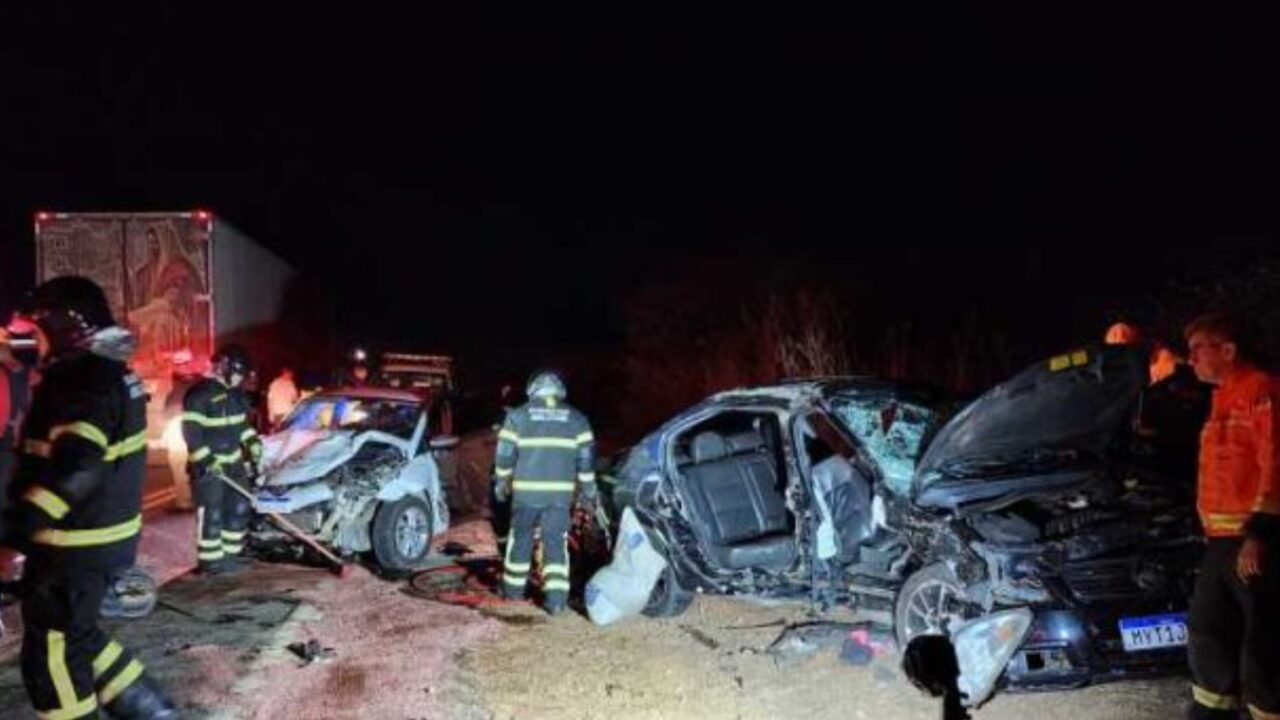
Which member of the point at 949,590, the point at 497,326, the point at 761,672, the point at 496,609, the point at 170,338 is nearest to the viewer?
the point at 949,590

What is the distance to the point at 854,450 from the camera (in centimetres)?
697

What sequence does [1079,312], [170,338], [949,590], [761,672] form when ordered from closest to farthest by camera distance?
[949,590] → [761,672] → [170,338] → [1079,312]

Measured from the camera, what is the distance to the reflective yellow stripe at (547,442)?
829 centimetres

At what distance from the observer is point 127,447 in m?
5.39

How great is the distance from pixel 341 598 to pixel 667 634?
2522 mm

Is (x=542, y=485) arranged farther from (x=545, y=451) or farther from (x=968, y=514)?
(x=968, y=514)

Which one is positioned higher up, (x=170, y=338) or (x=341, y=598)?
(x=170, y=338)

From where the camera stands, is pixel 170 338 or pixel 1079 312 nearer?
pixel 170 338

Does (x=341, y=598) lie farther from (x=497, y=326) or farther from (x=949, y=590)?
(x=497, y=326)

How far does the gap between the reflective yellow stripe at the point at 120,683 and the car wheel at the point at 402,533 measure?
4.16 meters

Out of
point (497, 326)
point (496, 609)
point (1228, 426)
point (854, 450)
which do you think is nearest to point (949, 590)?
point (854, 450)

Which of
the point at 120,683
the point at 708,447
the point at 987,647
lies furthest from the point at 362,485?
the point at 987,647

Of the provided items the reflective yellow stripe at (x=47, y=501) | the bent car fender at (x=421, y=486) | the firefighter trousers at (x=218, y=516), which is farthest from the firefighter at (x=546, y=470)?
the reflective yellow stripe at (x=47, y=501)

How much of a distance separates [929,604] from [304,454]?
540 cm
